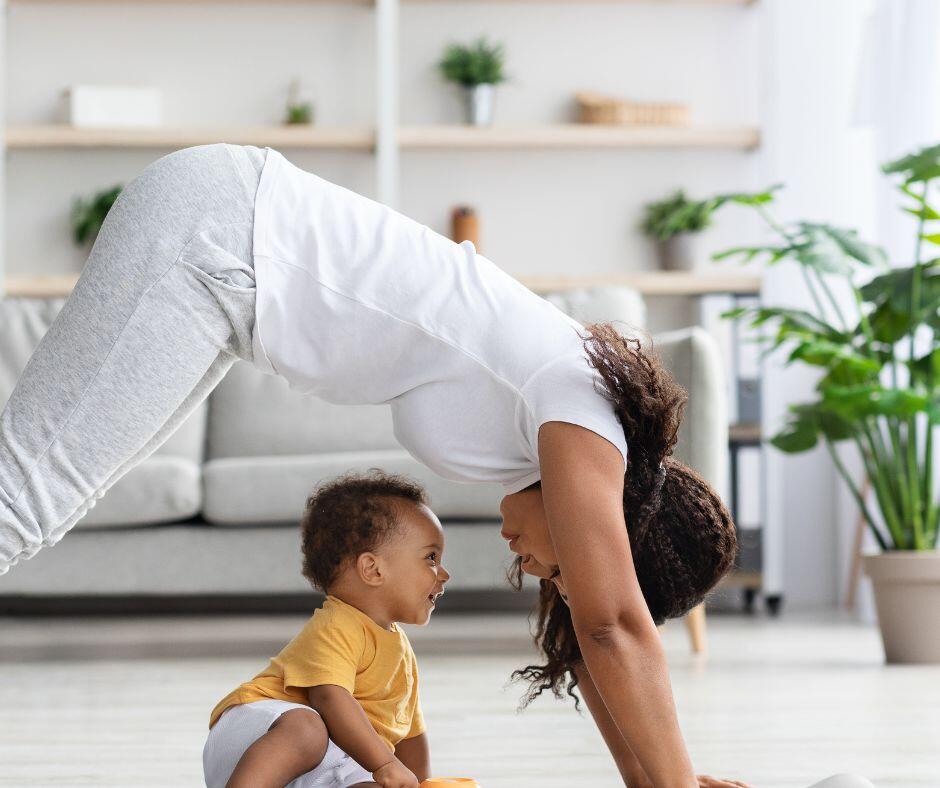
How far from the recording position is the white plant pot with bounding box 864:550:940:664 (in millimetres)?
2770

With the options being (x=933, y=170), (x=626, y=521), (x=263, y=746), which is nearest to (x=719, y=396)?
(x=933, y=170)

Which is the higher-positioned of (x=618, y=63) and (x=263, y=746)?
(x=618, y=63)

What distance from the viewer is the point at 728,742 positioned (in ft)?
5.96

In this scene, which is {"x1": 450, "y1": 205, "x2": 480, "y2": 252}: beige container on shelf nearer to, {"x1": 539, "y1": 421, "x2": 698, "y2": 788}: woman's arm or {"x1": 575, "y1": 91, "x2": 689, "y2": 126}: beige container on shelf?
{"x1": 575, "y1": 91, "x2": 689, "y2": 126}: beige container on shelf

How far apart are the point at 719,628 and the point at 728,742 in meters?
1.73

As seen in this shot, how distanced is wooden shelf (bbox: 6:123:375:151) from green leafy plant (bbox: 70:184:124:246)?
18cm

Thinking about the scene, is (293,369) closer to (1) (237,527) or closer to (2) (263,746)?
(2) (263,746)

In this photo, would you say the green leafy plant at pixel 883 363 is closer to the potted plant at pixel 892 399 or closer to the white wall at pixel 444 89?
the potted plant at pixel 892 399

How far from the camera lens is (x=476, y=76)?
14.1 ft

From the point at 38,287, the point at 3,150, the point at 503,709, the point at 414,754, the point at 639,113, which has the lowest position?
the point at 503,709

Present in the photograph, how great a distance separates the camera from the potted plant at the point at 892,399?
2730mm

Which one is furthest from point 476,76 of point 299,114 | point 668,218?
point 668,218

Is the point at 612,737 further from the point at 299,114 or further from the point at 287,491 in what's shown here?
the point at 299,114

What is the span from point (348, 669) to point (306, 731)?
0.09 m
